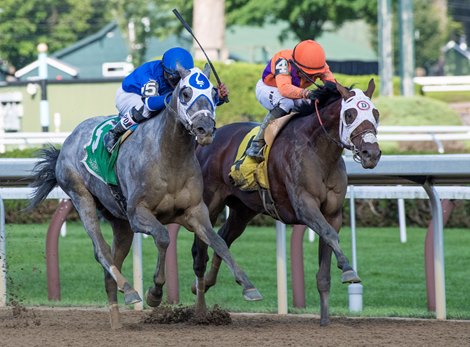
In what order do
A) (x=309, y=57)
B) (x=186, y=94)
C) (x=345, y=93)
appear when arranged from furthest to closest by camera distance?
(x=309, y=57)
(x=345, y=93)
(x=186, y=94)

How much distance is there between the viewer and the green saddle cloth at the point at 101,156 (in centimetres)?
721

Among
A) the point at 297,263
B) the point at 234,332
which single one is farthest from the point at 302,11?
the point at 234,332

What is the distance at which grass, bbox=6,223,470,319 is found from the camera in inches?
350

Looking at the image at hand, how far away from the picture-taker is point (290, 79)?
7.42 metres

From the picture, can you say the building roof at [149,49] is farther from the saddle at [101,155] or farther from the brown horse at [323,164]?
the brown horse at [323,164]

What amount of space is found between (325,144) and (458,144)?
10.4 m

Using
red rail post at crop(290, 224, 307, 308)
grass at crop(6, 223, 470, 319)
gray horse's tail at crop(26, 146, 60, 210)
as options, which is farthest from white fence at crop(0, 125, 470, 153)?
gray horse's tail at crop(26, 146, 60, 210)

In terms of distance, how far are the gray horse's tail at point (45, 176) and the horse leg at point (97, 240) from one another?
29cm

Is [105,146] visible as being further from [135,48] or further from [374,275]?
[135,48]

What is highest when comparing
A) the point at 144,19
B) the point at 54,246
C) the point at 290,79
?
the point at 144,19

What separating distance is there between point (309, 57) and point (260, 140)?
1.96ft

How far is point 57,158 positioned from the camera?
786 cm

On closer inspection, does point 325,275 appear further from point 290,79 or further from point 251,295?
point 290,79

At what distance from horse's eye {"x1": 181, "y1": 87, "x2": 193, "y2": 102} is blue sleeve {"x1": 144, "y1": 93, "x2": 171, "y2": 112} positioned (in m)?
0.38
